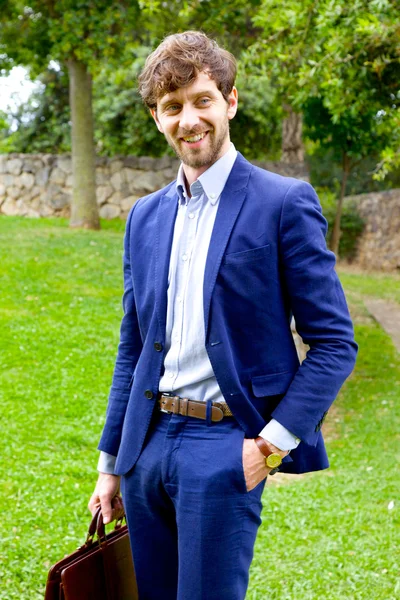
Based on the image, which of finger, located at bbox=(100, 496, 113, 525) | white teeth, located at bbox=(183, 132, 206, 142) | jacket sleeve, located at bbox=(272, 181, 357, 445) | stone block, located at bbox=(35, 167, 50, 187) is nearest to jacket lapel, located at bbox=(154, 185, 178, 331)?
white teeth, located at bbox=(183, 132, 206, 142)

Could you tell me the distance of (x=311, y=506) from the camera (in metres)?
5.04

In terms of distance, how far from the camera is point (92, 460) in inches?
207

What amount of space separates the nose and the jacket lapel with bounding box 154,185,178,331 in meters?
0.28

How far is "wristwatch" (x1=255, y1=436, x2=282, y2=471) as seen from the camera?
1.97 metres

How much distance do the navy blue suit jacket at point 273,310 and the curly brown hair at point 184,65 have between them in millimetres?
283

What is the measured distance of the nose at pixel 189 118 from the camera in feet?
6.74

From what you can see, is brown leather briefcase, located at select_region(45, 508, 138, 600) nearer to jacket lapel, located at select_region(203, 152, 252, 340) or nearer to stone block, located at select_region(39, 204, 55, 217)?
jacket lapel, located at select_region(203, 152, 252, 340)

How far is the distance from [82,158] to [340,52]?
7.85m

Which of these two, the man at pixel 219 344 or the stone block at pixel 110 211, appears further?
the stone block at pixel 110 211

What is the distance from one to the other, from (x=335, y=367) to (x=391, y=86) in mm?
6497

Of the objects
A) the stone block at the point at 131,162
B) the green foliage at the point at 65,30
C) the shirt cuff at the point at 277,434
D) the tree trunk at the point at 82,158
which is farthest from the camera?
the stone block at the point at 131,162

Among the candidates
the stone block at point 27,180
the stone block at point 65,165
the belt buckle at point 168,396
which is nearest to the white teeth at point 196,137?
the belt buckle at point 168,396

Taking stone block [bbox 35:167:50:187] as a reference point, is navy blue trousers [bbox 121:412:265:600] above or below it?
below

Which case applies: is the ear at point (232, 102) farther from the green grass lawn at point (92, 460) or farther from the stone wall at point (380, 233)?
the stone wall at point (380, 233)
